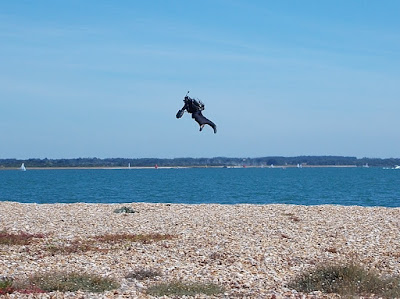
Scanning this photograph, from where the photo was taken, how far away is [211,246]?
697 inches

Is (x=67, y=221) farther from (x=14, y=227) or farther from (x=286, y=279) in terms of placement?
(x=286, y=279)

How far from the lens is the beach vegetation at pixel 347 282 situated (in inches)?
469

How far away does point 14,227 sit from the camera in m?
21.6

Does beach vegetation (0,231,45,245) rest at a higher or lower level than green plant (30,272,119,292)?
higher

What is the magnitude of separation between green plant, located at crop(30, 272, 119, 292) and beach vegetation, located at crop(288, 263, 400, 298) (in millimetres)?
3552

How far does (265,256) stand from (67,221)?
9726mm

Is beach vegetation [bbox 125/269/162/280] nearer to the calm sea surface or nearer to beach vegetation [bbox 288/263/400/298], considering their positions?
A: beach vegetation [bbox 288/263/400/298]

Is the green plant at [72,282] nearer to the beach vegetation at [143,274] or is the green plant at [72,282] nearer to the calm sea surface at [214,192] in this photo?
the beach vegetation at [143,274]

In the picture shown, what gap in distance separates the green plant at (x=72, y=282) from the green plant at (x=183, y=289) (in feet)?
2.89

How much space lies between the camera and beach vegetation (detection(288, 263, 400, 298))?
11.9 m

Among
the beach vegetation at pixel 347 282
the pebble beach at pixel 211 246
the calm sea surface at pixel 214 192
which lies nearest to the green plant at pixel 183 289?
the pebble beach at pixel 211 246

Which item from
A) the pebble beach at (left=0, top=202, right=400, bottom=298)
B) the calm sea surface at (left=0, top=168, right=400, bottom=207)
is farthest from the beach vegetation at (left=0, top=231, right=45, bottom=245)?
the calm sea surface at (left=0, top=168, right=400, bottom=207)

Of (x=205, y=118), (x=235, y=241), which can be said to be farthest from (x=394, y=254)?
Answer: (x=205, y=118)

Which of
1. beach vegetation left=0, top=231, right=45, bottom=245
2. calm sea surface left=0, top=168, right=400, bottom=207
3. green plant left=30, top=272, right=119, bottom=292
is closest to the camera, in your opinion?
green plant left=30, top=272, right=119, bottom=292
